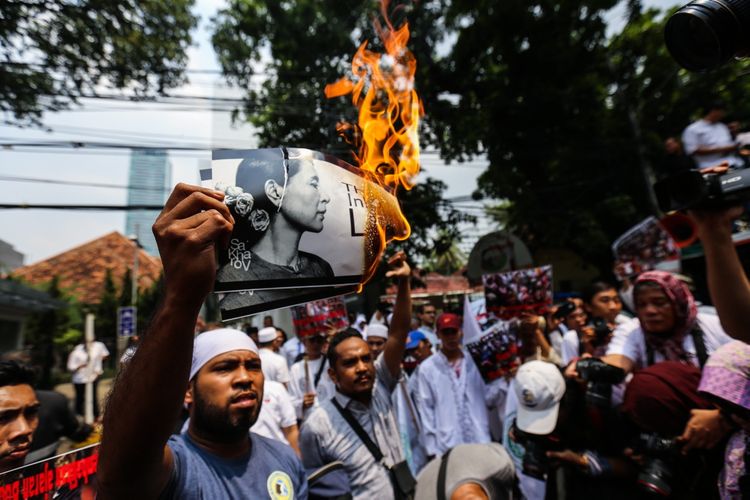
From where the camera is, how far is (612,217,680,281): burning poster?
6973mm

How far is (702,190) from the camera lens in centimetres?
170

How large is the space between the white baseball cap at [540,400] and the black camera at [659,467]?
0.53 metres

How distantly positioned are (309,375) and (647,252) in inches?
224

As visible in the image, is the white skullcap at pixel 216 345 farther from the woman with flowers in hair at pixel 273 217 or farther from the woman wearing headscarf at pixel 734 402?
the woman wearing headscarf at pixel 734 402

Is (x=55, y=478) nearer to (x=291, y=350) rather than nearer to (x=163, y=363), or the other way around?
(x=163, y=363)

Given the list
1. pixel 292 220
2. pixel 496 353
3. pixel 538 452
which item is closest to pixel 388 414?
pixel 538 452

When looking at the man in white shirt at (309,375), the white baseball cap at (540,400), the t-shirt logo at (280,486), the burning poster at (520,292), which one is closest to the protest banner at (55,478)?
the t-shirt logo at (280,486)

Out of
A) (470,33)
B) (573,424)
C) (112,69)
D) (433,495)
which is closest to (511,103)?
(470,33)

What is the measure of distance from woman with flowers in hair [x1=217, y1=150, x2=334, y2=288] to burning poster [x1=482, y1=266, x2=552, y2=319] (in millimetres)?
3444

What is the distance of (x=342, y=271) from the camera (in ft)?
4.69

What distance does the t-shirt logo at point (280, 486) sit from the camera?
1.86 meters

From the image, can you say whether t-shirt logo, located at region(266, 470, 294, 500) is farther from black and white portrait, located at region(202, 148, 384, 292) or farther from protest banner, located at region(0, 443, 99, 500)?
black and white portrait, located at region(202, 148, 384, 292)

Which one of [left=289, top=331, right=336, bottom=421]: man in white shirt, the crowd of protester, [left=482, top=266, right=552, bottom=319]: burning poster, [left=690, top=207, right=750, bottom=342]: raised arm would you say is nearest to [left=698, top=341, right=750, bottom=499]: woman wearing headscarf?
the crowd of protester

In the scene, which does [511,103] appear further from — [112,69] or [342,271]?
[342,271]
